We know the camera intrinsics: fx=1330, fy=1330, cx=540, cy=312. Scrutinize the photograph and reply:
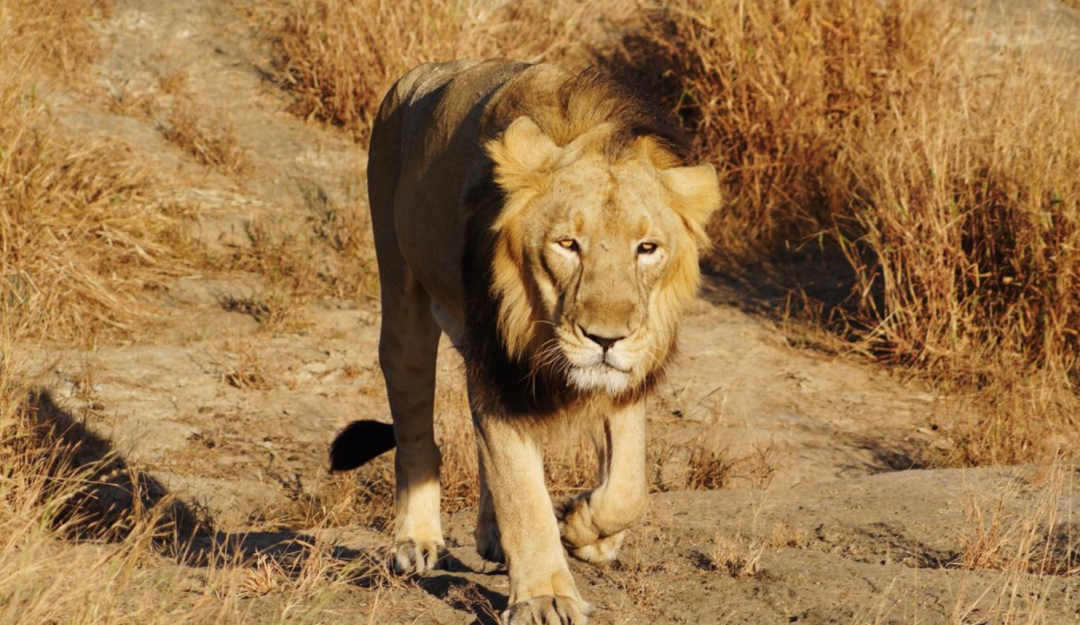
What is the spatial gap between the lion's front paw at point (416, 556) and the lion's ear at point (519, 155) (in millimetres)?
1459

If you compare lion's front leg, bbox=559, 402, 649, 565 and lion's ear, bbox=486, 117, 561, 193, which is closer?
lion's ear, bbox=486, 117, 561, 193

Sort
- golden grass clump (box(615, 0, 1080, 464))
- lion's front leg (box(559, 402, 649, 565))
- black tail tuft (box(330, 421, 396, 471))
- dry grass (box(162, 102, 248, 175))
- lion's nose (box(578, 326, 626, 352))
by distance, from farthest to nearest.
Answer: dry grass (box(162, 102, 248, 175)) → golden grass clump (box(615, 0, 1080, 464)) → black tail tuft (box(330, 421, 396, 471)) → lion's front leg (box(559, 402, 649, 565)) → lion's nose (box(578, 326, 626, 352))

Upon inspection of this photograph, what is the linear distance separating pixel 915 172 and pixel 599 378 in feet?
13.0

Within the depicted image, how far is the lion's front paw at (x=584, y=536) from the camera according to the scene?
3.53 metres

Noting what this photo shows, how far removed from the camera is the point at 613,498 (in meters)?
3.46

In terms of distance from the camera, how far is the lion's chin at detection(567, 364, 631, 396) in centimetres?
308

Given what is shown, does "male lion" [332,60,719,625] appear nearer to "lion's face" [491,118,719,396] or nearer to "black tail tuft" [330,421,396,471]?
"lion's face" [491,118,719,396]

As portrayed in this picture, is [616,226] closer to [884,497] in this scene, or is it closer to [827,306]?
[884,497]

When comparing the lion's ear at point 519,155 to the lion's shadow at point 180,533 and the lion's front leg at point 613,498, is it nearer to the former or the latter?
the lion's front leg at point 613,498

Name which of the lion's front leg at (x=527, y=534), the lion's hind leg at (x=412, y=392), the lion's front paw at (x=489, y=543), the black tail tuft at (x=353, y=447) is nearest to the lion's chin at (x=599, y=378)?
the lion's front leg at (x=527, y=534)

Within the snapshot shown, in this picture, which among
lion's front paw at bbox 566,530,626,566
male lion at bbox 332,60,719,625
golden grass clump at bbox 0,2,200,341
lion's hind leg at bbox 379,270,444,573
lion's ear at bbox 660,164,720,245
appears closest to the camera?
male lion at bbox 332,60,719,625

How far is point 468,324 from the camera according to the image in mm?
3518

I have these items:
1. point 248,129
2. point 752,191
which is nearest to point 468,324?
point 752,191

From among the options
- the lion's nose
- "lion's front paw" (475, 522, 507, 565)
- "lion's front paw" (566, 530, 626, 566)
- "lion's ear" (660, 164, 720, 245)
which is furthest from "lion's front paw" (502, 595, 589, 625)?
"lion's ear" (660, 164, 720, 245)
